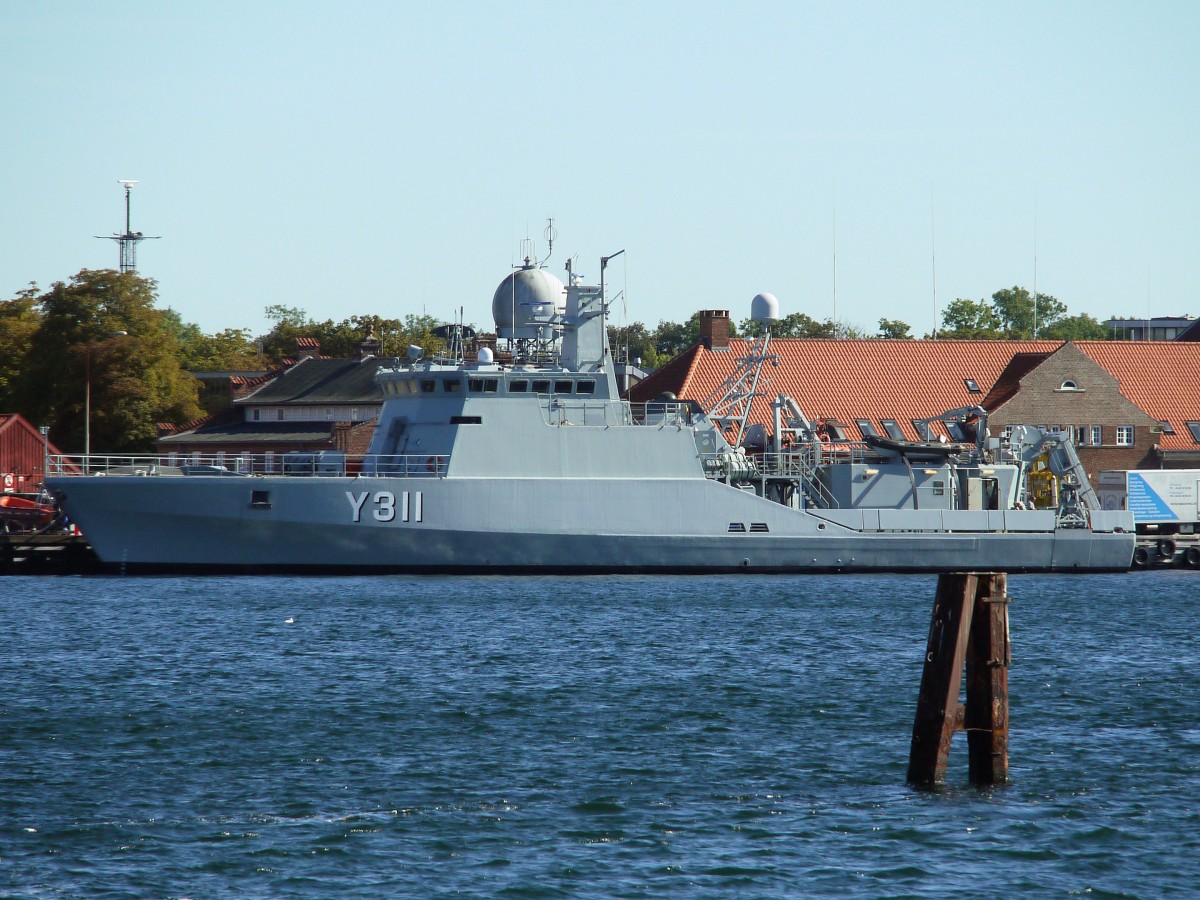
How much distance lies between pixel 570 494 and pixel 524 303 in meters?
4.68

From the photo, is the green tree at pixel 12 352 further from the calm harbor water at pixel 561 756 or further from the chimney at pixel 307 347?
the calm harbor water at pixel 561 756

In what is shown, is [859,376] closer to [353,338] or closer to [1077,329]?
[353,338]

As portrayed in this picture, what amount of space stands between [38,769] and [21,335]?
44544 millimetres

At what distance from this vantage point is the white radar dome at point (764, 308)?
32781 millimetres

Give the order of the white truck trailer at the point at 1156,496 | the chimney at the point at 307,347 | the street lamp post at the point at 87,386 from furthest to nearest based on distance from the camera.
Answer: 1. the chimney at the point at 307,347
2. the street lamp post at the point at 87,386
3. the white truck trailer at the point at 1156,496

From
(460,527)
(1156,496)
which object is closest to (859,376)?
(1156,496)

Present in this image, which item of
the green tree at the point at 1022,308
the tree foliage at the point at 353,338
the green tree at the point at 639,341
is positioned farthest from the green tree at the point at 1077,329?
the tree foliage at the point at 353,338

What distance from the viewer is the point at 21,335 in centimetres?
5469

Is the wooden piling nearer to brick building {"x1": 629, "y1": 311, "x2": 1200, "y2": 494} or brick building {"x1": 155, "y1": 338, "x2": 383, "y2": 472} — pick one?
brick building {"x1": 629, "y1": 311, "x2": 1200, "y2": 494}

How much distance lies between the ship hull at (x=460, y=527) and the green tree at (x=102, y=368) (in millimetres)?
22975

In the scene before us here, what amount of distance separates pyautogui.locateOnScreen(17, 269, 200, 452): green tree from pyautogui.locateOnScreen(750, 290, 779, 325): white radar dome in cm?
2575

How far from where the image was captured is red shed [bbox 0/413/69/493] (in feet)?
141

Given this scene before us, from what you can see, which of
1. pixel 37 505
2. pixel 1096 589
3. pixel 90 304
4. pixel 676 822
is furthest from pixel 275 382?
pixel 676 822

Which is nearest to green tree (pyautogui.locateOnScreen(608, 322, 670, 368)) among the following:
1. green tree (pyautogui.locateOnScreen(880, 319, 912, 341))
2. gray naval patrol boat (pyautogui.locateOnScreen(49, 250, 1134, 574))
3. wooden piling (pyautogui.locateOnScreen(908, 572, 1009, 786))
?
green tree (pyautogui.locateOnScreen(880, 319, 912, 341))
